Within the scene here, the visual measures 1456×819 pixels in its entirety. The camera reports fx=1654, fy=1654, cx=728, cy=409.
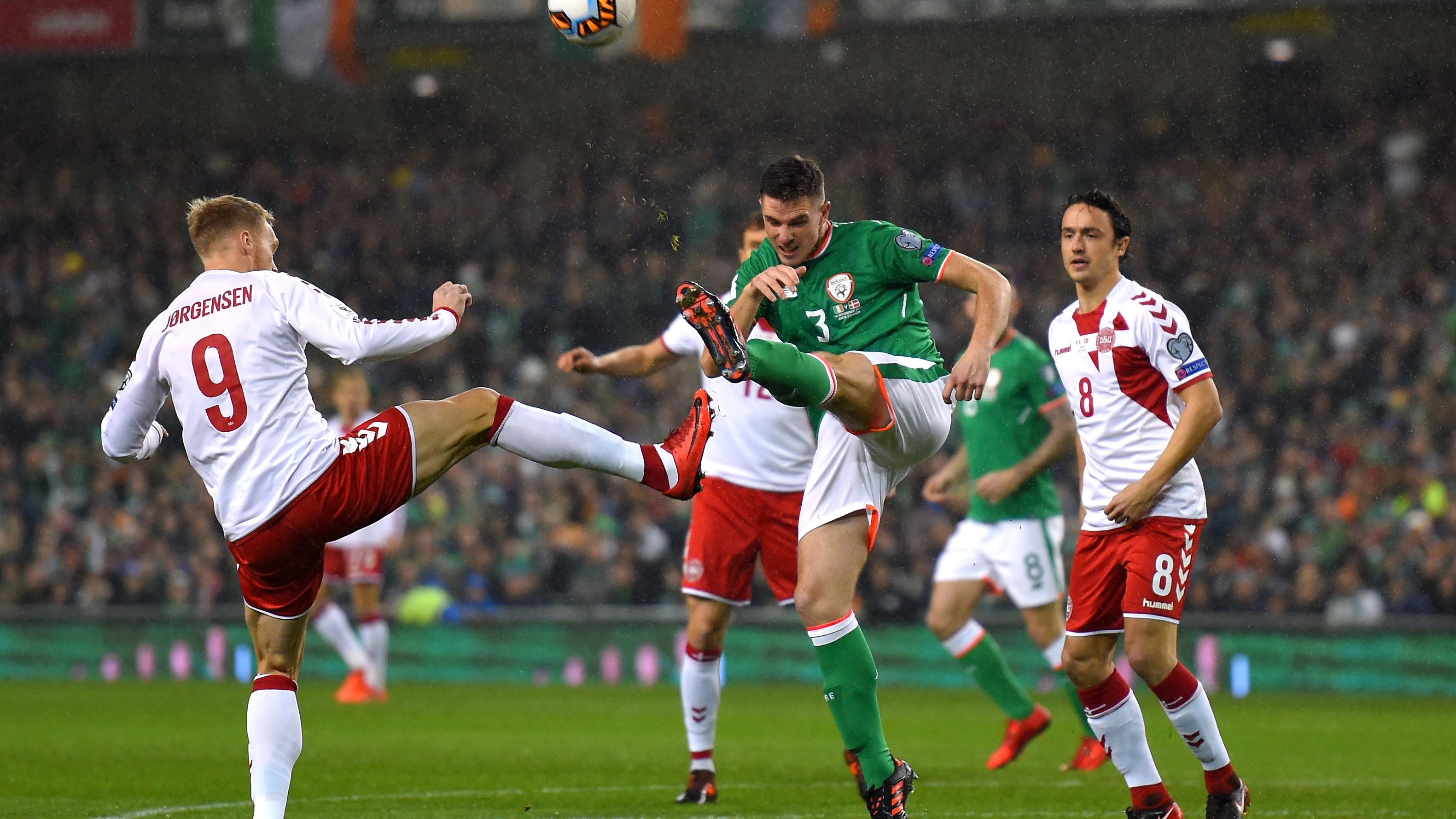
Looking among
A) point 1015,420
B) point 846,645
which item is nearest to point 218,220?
point 846,645

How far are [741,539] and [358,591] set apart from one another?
5855 mm

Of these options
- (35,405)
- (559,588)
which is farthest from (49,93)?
(559,588)

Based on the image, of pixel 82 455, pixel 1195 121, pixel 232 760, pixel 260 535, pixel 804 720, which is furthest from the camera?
pixel 1195 121

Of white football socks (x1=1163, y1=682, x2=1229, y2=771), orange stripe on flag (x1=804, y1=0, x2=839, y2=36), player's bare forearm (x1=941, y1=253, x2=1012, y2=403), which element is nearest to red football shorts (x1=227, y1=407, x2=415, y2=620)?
player's bare forearm (x1=941, y1=253, x2=1012, y2=403)

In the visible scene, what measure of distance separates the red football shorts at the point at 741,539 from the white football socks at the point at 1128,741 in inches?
77.7

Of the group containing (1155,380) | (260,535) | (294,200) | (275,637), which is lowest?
(275,637)

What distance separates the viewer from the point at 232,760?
8.92 m

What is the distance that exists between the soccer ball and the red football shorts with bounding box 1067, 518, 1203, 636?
3112 mm

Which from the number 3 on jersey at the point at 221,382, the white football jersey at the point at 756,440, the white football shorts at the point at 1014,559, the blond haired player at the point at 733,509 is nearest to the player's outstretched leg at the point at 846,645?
the blond haired player at the point at 733,509

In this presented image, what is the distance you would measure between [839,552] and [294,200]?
61.8ft

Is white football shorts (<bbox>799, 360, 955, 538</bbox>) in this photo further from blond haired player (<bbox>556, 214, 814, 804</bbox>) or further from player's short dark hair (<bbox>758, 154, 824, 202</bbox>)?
blond haired player (<bbox>556, 214, 814, 804</bbox>)

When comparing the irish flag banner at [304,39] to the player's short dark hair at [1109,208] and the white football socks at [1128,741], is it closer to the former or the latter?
the player's short dark hair at [1109,208]

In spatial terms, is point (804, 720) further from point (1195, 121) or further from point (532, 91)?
point (532, 91)

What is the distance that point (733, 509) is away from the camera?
25.8 ft
